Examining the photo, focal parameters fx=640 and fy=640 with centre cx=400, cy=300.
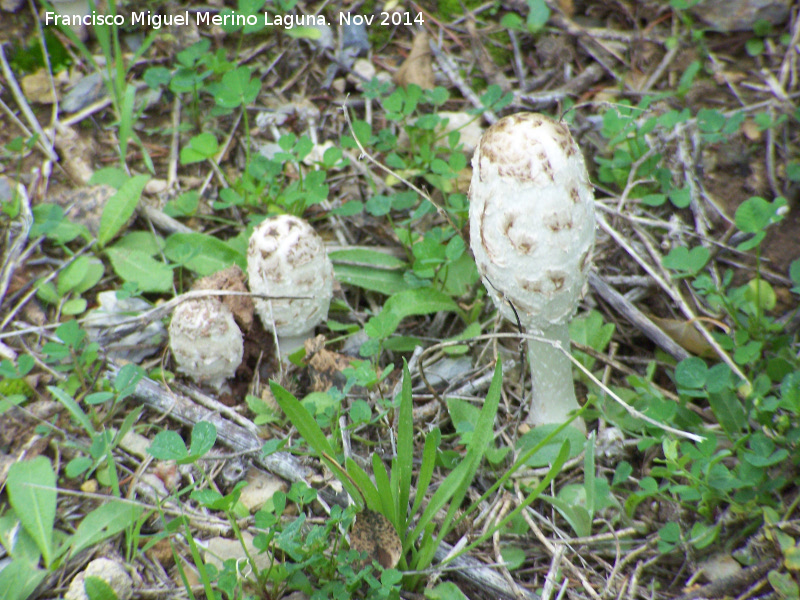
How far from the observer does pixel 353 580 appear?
6.04 ft

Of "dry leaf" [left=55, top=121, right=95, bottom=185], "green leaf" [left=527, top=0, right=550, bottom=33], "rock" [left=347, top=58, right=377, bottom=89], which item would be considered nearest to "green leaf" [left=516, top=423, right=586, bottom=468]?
"rock" [left=347, top=58, right=377, bottom=89]

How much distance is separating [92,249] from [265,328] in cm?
109

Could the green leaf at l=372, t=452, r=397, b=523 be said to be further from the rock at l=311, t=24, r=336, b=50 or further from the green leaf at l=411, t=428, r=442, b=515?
the rock at l=311, t=24, r=336, b=50

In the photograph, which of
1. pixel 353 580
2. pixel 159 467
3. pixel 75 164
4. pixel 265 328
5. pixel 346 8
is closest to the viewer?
pixel 353 580

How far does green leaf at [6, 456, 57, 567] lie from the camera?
2141 mm

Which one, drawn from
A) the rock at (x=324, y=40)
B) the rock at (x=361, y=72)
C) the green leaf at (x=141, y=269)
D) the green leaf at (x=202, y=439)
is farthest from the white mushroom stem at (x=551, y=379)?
the rock at (x=324, y=40)

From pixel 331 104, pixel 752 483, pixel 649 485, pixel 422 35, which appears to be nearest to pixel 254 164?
pixel 331 104

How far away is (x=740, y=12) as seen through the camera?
146 inches

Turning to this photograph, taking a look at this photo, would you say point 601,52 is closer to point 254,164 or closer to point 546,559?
point 254,164

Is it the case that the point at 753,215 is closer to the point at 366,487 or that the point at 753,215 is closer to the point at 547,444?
the point at 547,444

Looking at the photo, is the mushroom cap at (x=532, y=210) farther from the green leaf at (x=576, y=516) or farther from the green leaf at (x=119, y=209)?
the green leaf at (x=119, y=209)

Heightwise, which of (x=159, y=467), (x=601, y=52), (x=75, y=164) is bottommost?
(x=159, y=467)

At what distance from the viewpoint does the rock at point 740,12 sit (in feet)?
12.0

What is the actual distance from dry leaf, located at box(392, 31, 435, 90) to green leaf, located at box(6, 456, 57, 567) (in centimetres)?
271
